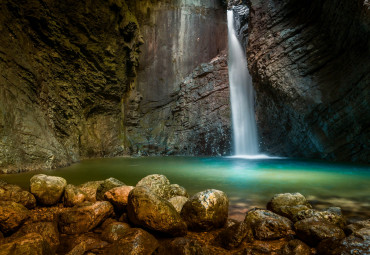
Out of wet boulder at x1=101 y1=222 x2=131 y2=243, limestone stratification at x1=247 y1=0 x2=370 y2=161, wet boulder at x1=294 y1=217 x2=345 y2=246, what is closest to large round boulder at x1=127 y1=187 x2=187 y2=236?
wet boulder at x1=101 y1=222 x2=131 y2=243

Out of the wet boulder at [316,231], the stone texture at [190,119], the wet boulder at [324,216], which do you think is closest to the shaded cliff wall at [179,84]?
the stone texture at [190,119]

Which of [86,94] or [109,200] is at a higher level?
[86,94]

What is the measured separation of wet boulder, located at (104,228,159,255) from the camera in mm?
2240

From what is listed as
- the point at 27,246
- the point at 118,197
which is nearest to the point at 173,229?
the point at 118,197

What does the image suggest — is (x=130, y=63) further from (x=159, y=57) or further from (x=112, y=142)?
(x=112, y=142)

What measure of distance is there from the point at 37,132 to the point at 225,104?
13.4 metres

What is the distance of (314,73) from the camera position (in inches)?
426

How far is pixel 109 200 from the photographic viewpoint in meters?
3.38

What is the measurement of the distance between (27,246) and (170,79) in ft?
61.9

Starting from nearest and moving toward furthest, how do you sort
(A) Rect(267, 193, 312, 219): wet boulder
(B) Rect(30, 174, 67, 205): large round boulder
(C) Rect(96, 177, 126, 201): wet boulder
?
1. (A) Rect(267, 193, 312, 219): wet boulder
2. (B) Rect(30, 174, 67, 205): large round boulder
3. (C) Rect(96, 177, 126, 201): wet boulder

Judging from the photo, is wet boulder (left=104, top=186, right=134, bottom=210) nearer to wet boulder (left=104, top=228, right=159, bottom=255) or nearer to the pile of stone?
the pile of stone

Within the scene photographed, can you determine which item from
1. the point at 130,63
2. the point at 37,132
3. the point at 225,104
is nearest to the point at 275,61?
the point at 225,104

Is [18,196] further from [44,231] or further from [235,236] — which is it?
[235,236]

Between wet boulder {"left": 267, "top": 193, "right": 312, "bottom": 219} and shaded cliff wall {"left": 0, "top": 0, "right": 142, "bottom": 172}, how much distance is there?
7.59 metres
